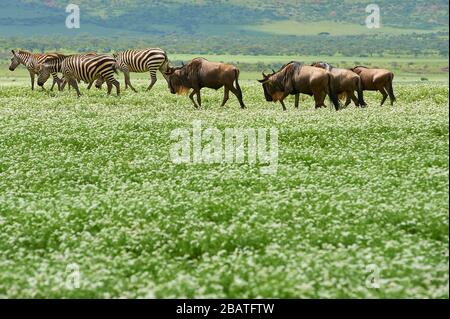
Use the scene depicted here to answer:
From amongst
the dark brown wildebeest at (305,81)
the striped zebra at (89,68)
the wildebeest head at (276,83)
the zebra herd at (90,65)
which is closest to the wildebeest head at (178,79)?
the wildebeest head at (276,83)

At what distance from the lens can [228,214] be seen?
17438mm

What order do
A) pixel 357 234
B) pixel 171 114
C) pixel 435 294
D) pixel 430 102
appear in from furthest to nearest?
pixel 430 102 < pixel 171 114 < pixel 357 234 < pixel 435 294

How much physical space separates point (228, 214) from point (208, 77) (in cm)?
2243

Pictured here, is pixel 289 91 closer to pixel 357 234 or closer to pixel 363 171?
pixel 363 171

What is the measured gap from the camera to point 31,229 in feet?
56.1

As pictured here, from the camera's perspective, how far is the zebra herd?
47.0m

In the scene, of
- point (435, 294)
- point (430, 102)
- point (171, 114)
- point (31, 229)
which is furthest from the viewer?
point (430, 102)

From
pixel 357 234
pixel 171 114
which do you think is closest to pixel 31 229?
pixel 357 234

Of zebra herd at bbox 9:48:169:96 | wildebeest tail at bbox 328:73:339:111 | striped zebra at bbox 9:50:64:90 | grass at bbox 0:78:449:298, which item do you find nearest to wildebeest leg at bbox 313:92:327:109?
wildebeest tail at bbox 328:73:339:111

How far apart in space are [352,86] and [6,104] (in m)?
18.5

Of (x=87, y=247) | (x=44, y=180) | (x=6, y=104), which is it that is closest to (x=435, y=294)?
(x=87, y=247)

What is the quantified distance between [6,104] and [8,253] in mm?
27940

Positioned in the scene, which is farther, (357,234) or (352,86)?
(352,86)

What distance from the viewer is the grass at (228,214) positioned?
1308cm
